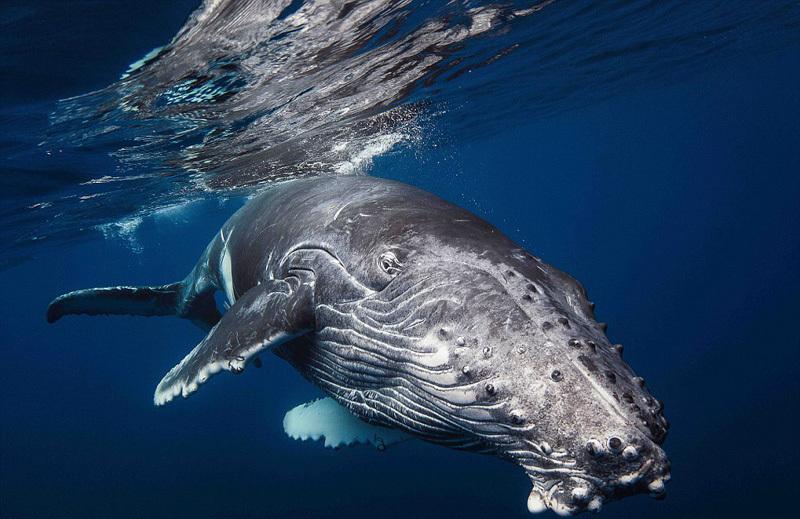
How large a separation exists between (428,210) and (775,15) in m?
25.1

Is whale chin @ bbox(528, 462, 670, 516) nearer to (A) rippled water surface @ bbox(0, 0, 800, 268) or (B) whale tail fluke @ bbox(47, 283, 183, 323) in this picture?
(B) whale tail fluke @ bbox(47, 283, 183, 323)

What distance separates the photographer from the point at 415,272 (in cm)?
366

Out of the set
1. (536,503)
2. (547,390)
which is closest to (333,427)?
(536,503)

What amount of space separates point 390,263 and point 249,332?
1.31 m

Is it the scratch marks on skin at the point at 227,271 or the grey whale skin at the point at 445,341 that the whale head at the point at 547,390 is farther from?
the scratch marks on skin at the point at 227,271

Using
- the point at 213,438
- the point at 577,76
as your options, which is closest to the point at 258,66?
the point at 577,76

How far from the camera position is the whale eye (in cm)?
379

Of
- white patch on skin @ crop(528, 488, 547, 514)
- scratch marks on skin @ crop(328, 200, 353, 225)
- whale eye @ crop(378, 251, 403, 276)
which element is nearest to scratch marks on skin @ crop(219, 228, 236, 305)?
scratch marks on skin @ crop(328, 200, 353, 225)

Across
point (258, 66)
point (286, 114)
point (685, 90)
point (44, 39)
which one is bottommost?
point (685, 90)

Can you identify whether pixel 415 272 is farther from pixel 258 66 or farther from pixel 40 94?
pixel 40 94

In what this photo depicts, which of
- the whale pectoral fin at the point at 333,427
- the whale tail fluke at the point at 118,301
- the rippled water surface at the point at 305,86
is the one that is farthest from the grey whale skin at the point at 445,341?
the rippled water surface at the point at 305,86

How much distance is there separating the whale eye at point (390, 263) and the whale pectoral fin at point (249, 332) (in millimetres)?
774

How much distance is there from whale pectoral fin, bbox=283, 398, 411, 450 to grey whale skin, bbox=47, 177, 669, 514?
0.59 meters

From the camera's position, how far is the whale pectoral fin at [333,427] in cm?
467
